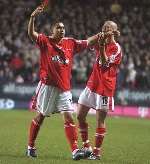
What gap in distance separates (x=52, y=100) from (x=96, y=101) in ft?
2.68

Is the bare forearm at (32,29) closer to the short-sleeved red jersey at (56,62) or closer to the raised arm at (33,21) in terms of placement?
the raised arm at (33,21)

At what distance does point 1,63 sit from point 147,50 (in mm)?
6548

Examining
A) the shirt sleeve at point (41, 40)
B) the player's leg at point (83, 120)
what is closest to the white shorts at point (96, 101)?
the player's leg at point (83, 120)

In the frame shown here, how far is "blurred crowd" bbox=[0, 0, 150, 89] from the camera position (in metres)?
27.5

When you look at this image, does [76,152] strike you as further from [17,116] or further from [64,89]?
[17,116]

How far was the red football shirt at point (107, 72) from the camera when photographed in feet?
38.9

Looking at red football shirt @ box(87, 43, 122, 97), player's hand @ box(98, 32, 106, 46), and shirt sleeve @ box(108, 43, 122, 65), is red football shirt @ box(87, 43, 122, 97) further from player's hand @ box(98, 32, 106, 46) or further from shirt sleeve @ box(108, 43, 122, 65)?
player's hand @ box(98, 32, 106, 46)

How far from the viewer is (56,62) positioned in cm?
1168

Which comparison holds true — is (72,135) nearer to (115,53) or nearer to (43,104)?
(43,104)

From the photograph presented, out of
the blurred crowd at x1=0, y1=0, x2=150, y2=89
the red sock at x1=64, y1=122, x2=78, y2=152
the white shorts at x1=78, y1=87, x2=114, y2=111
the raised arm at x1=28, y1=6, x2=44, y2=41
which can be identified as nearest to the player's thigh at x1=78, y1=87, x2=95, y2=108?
the white shorts at x1=78, y1=87, x2=114, y2=111

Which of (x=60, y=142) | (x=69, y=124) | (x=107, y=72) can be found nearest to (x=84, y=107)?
(x=69, y=124)

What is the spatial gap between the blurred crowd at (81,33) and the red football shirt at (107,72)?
14874 millimetres

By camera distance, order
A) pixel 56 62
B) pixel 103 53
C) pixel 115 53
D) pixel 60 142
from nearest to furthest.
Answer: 1. pixel 103 53
2. pixel 56 62
3. pixel 115 53
4. pixel 60 142

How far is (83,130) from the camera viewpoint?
12180 mm
